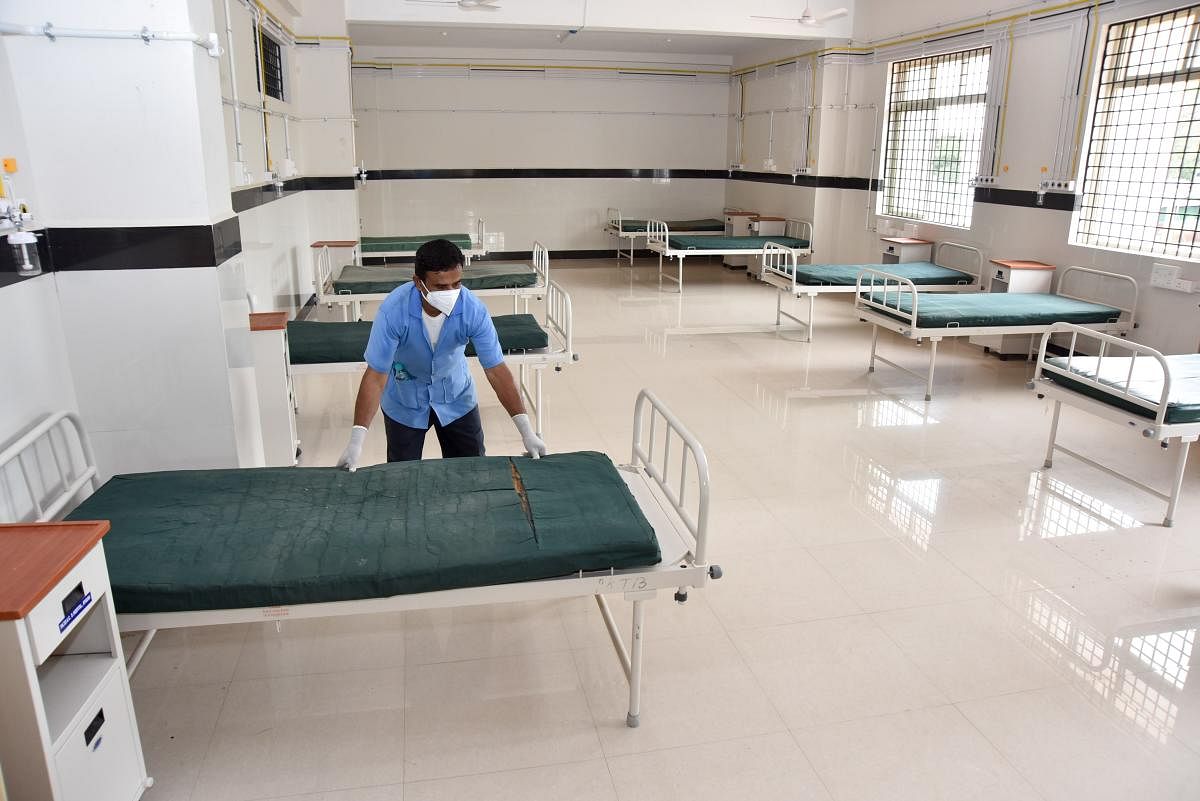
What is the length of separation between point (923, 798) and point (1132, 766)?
763 mm

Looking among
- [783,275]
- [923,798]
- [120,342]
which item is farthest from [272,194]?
[923,798]

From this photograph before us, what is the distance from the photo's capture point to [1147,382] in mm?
4551

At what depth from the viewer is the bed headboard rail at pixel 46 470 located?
2.79 metres

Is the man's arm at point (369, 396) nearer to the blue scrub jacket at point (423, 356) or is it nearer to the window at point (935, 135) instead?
the blue scrub jacket at point (423, 356)

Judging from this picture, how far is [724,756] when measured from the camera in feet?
8.78

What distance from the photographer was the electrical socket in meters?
6.30

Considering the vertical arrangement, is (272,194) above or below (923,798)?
above

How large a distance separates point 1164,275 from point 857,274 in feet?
8.79

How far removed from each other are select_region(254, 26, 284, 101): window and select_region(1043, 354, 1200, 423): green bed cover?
260 inches

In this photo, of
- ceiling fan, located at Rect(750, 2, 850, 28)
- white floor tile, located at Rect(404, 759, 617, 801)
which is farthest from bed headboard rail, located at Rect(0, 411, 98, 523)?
ceiling fan, located at Rect(750, 2, 850, 28)

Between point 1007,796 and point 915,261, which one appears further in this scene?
point 915,261

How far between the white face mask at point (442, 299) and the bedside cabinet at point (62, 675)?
151 cm

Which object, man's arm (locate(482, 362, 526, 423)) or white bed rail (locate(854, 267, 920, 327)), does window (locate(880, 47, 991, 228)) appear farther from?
man's arm (locate(482, 362, 526, 423))

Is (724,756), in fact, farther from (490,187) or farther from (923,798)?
(490,187)
